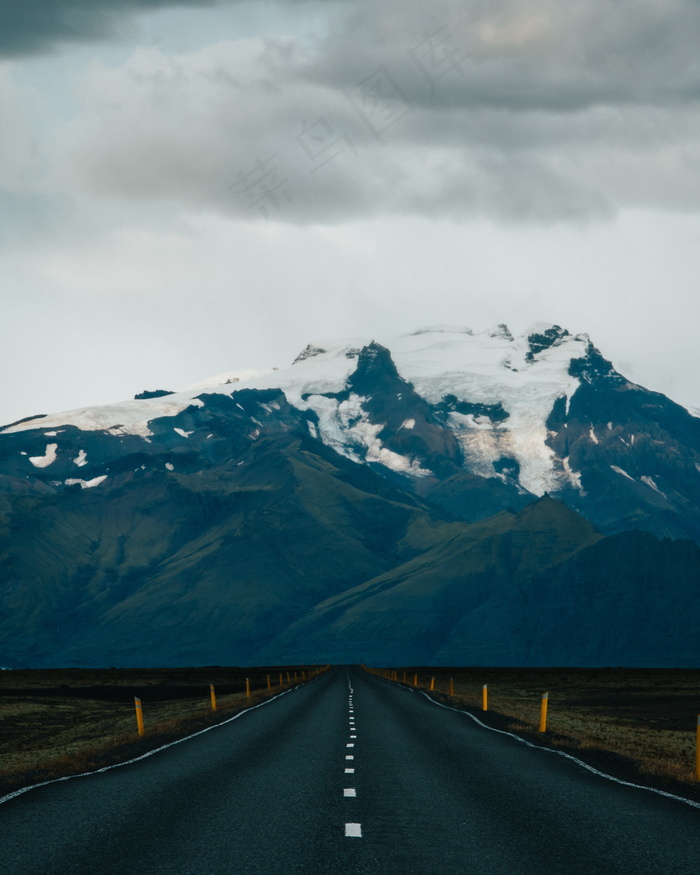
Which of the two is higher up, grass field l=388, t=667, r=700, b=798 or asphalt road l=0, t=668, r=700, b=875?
asphalt road l=0, t=668, r=700, b=875

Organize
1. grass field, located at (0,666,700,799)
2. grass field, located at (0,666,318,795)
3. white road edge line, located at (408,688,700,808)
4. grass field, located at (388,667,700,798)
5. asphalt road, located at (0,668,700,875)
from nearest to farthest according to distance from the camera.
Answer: asphalt road, located at (0,668,700,875)
white road edge line, located at (408,688,700,808)
grass field, located at (388,667,700,798)
grass field, located at (0,666,700,799)
grass field, located at (0,666,318,795)

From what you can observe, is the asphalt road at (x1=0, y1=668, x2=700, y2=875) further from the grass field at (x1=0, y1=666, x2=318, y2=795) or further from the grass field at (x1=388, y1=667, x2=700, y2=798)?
the grass field at (x1=0, y1=666, x2=318, y2=795)

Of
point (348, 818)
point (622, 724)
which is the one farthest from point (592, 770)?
point (622, 724)

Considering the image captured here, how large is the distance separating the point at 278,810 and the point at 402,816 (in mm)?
1970

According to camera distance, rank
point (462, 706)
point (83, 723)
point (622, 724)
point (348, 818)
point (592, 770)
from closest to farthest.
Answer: point (348, 818), point (592, 770), point (462, 706), point (622, 724), point (83, 723)

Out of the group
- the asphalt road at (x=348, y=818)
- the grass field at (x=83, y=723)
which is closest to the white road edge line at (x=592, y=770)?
the asphalt road at (x=348, y=818)

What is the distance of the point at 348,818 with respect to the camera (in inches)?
589

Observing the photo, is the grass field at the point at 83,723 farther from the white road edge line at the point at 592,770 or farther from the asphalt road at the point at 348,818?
the white road edge line at the point at 592,770

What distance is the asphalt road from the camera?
476 inches

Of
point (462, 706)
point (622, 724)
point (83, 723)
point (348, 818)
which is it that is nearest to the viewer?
point (348, 818)

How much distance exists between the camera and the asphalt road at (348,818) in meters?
12.1

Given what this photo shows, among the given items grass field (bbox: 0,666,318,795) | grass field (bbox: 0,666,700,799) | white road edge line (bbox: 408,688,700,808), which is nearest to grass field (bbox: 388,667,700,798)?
grass field (bbox: 0,666,700,799)

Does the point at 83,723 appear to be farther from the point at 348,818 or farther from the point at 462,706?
the point at 348,818

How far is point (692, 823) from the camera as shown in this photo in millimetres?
14914
